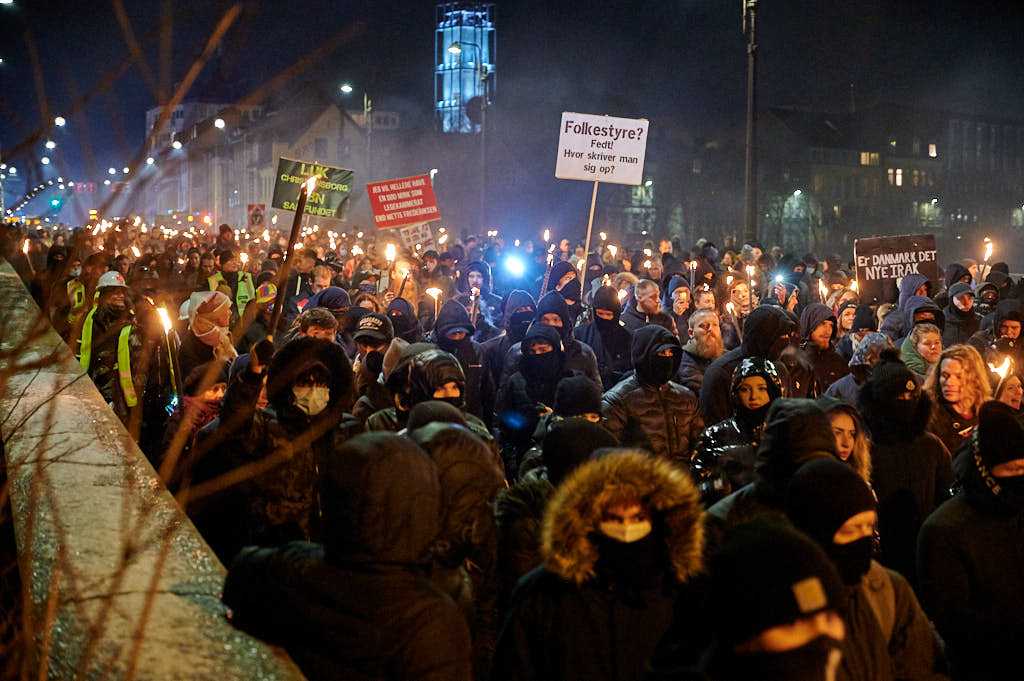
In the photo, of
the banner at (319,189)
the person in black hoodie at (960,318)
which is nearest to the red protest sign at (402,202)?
the banner at (319,189)

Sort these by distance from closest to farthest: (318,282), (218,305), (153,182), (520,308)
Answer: (153,182)
(218,305)
(520,308)
(318,282)

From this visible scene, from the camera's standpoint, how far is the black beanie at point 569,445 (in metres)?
4.29

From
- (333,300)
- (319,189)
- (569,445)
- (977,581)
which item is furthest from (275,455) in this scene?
(319,189)

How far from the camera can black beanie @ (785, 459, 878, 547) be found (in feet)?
11.4

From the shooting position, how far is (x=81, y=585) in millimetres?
3234

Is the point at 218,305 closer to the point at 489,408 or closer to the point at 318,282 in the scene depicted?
Result: the point at 489,408

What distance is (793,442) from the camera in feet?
13.7

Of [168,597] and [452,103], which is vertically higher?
[452,103]

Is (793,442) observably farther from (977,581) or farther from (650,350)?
(650,350)

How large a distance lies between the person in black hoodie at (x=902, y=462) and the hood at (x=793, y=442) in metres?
1.69

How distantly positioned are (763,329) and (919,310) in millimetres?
3523

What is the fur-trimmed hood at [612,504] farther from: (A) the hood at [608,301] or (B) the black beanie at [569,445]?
(A) the hood at [608,301]

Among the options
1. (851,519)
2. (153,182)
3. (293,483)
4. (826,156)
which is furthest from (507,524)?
(826,156)

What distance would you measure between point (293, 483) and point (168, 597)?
4.53ft
